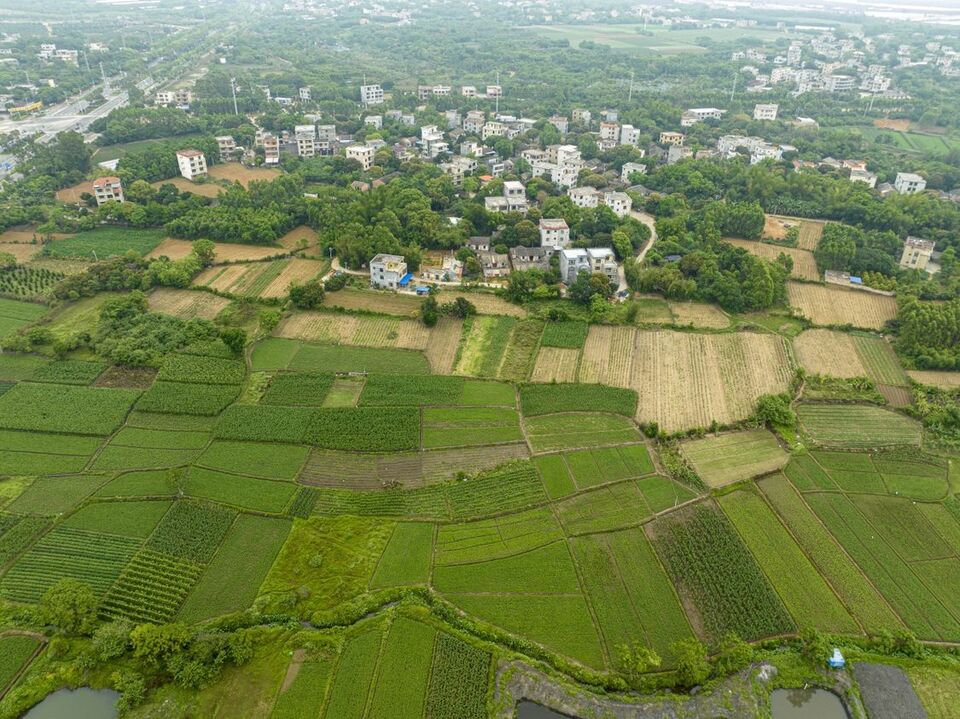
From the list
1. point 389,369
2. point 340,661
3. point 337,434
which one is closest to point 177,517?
point 337,434

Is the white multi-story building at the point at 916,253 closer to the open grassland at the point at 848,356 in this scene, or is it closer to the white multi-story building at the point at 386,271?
the open grassland at the point at 848,356

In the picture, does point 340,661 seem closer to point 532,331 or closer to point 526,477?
point 526,477

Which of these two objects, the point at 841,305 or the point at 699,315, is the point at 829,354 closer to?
the point at 841,305

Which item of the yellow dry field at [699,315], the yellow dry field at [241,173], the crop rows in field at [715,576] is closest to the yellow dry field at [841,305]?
the yellow dry field at [699,315]

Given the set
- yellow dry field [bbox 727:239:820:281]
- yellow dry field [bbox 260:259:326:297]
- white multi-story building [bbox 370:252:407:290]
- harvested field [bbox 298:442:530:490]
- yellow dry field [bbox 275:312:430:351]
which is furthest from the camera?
yellow dry field [bbox 727:239:820:281]

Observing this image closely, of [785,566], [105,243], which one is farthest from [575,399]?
[105,243]

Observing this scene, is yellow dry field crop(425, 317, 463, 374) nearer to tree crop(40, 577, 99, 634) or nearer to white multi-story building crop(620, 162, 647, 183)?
tree crop(40, 577, 99, 634)

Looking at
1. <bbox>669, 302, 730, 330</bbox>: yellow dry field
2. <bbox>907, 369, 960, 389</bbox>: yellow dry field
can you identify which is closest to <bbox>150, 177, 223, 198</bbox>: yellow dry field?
<bbox>669, 302, 730, 330</bbox>: yellow dry field
